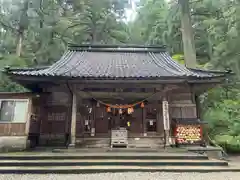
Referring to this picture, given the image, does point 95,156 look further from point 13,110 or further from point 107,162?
point 13,110

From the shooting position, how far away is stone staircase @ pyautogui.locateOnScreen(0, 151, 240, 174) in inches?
252

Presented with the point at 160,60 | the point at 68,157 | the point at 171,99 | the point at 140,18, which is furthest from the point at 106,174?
the point at 140,18

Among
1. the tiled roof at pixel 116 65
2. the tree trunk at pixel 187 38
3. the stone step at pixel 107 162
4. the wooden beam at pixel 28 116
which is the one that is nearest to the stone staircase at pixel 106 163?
the stone step at pixel 107 162

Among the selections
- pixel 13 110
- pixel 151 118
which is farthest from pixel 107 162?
pixel 13 110

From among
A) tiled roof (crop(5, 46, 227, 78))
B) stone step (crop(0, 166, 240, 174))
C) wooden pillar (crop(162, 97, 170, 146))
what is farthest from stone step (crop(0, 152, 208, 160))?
tiled roof (crop(5, 46, 227, 78))

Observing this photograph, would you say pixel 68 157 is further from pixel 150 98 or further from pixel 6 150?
pixel 150 98

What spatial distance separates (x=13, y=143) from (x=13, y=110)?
4.64ft

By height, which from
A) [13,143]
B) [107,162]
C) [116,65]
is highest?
[116,65]

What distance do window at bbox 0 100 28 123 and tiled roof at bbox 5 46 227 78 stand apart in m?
1.44

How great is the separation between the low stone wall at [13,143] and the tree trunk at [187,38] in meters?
11.0

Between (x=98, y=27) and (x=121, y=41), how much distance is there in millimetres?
2989

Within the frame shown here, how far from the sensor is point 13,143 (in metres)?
8.66

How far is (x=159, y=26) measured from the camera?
19.0 m

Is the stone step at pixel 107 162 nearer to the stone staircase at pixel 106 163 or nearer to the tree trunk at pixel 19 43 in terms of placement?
the stone staircase at pixel 106 163
